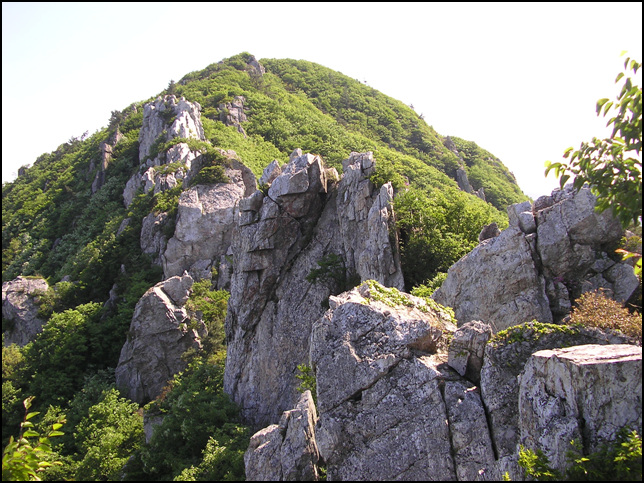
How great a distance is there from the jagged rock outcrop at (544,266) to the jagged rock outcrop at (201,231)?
25.3 meters

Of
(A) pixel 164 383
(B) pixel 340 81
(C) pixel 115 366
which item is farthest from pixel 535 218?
(B) pixel 340 81

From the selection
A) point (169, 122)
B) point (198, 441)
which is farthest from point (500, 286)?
point (169, 122)

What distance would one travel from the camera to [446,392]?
8.27m

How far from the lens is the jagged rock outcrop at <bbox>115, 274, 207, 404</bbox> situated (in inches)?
1160

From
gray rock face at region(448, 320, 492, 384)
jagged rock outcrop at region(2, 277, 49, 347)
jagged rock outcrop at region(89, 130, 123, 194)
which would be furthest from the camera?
jagged rock outcrop at region(89, 130, 123, 194)

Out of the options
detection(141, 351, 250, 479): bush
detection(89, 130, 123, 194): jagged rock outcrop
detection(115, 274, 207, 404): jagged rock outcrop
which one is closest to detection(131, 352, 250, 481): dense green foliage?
detection(141, 351, 250, 479): bush

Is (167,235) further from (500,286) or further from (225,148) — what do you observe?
(500,286)

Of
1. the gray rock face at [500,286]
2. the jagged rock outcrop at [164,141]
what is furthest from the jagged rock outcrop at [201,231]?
the gray rock face at [500,286]

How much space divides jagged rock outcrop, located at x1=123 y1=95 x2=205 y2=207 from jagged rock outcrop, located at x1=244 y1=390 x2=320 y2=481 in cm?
3473

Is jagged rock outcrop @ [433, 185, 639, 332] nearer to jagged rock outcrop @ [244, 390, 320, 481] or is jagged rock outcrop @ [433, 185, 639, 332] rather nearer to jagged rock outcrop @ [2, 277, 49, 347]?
jagged rock outcrop @ [244, 390, 320, 481]

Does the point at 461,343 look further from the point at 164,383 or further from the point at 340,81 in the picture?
the point at 340,81

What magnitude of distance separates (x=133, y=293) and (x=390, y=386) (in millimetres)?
31251

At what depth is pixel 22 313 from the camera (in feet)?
122

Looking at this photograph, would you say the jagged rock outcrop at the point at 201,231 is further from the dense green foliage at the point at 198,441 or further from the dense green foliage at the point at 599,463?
the dense green foliage at the point at 599,463
